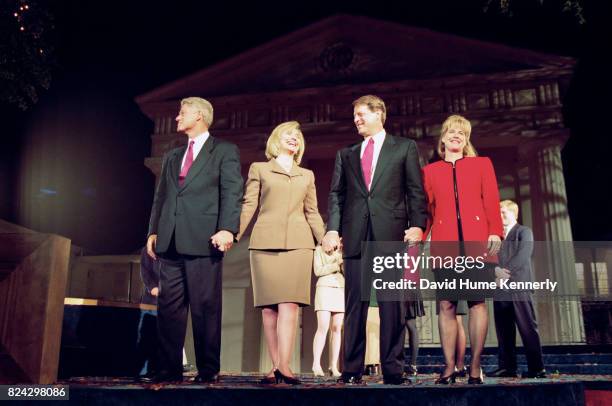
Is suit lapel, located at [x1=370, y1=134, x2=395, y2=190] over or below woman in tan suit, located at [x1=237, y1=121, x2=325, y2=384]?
over

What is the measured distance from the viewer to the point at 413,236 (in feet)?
13.8

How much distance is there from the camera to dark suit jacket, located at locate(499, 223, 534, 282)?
20.6ft

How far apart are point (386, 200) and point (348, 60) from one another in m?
11.1

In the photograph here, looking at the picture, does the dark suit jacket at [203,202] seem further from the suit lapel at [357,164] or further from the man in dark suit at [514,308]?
the man in dark suit at [514,308]

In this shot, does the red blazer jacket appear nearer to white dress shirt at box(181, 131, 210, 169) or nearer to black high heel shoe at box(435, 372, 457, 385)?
black high heel shoe at box(435, 372, 457, 385)

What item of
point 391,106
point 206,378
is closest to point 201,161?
point 206,378

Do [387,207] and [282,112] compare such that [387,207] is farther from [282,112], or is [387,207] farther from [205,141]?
[282,112]

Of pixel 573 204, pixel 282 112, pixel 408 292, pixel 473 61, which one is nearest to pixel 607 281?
pixel 573 204

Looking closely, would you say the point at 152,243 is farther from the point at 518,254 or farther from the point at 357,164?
the point at 518,254

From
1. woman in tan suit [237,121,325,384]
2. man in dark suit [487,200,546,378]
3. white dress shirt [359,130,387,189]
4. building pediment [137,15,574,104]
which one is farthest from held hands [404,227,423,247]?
building pediment [137,15,574,104]

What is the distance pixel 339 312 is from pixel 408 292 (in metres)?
3.28

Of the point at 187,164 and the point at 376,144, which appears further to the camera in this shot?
the point at 187,164

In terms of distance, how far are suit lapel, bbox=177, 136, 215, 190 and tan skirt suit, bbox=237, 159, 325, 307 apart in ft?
1.35

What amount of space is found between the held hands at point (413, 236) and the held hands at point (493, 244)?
0.53 m
